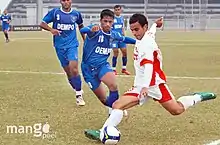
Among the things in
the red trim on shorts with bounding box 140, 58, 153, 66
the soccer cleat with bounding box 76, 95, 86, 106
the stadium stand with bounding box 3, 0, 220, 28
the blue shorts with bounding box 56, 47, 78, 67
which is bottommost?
the soccer cleat with bounding box 76, 95, 86, 106

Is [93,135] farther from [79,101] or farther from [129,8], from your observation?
[129,8]

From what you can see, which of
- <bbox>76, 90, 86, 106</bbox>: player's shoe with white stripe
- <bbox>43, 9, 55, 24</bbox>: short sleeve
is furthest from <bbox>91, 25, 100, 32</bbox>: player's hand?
<bbox>43, 9, 55, 24</bbox>: short sleeve

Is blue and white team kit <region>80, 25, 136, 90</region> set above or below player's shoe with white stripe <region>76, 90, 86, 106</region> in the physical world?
above

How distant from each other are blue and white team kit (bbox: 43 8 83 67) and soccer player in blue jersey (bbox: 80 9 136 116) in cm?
199

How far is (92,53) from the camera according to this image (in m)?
9.03

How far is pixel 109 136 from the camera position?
22.8ft

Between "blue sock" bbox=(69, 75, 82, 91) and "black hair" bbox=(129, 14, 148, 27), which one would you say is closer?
"black hair" bbox=(129, 14, 148, 27)

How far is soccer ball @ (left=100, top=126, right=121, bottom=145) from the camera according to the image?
6.95 meters

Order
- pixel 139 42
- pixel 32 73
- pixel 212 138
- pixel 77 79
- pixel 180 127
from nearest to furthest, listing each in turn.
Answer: pixel 139 42, pixel 212 138, pixel 180 127, pixel 77 79, pixel 32 73

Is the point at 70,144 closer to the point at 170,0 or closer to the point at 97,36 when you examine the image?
the point at 97,36

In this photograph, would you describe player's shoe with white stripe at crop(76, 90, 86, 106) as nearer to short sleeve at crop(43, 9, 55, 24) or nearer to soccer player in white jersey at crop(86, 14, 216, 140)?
short sleeve at crop(43, 9, 55, 24)

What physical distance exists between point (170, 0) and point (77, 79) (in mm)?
83797

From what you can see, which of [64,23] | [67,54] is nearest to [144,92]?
[67,54]

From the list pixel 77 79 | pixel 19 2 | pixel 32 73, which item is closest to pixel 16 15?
pixel 19 2
